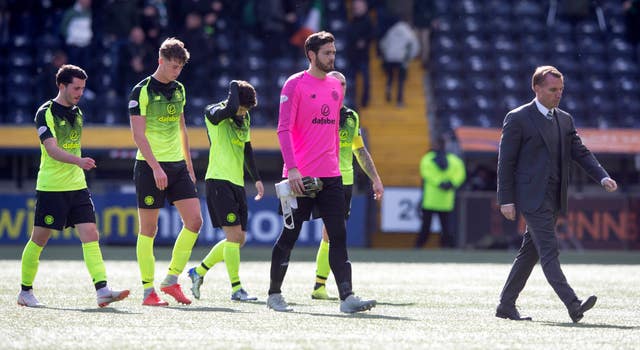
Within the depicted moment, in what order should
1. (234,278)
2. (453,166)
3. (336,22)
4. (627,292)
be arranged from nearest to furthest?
(234,278) → (627,292) → (453,166) → (336,22)

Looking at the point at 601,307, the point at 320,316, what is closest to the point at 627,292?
Result: the point at 601,307

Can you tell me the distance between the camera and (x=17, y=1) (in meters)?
26.2

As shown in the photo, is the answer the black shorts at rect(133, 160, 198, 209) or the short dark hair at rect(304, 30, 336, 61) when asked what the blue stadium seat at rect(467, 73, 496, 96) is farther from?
the short dark hair at rect(304, 30, 336, 61)

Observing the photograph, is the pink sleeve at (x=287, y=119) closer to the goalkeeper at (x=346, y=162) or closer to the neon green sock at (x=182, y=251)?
the goalkeeper at (x=346, y=162)

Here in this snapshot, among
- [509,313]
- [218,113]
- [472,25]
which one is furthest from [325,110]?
A: [472,25]

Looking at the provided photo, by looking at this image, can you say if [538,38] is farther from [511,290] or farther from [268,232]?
[511,290]

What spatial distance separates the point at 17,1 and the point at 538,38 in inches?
445

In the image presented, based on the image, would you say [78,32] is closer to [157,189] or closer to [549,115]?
[157,189]

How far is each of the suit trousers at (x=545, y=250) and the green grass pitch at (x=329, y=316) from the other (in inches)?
9.7

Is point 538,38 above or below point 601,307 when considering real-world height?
above

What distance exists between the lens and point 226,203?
1139 cm

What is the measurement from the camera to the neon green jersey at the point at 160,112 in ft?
34.8

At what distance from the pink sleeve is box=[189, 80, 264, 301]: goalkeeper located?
152cm

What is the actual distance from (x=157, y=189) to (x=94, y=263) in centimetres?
83
